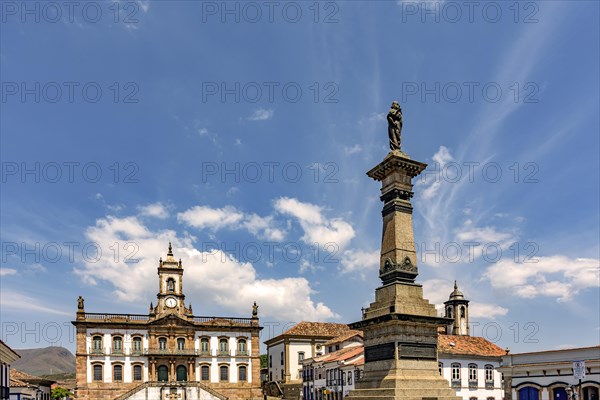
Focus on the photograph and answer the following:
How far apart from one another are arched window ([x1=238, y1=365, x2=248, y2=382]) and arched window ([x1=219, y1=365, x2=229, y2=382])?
136cm

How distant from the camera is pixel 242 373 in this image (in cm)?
6041

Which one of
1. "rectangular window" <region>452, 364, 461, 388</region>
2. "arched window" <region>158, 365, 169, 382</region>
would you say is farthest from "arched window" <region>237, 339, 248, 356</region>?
"rectangular window" <region>452, 364, 461, 388</region>

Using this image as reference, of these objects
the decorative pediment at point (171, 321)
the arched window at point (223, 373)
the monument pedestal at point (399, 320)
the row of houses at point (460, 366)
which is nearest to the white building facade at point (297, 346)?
the row of houses at point (460, 366)

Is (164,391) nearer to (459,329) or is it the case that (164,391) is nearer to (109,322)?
(109,322)

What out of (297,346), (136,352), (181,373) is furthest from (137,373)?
(297,346)

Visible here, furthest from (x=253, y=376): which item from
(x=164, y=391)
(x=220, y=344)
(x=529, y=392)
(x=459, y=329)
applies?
(x=529, y=392)

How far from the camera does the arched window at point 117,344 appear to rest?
5669 cm

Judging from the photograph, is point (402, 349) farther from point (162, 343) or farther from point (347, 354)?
point (162, 343)

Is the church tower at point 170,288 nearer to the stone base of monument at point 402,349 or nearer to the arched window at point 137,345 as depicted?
the arched window at point 137,345

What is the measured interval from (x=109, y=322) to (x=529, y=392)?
137 ft

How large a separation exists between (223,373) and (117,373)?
11207mm

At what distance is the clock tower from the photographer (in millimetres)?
59938

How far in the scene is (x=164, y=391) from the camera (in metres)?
55.4

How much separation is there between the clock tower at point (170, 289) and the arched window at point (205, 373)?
243 inches
